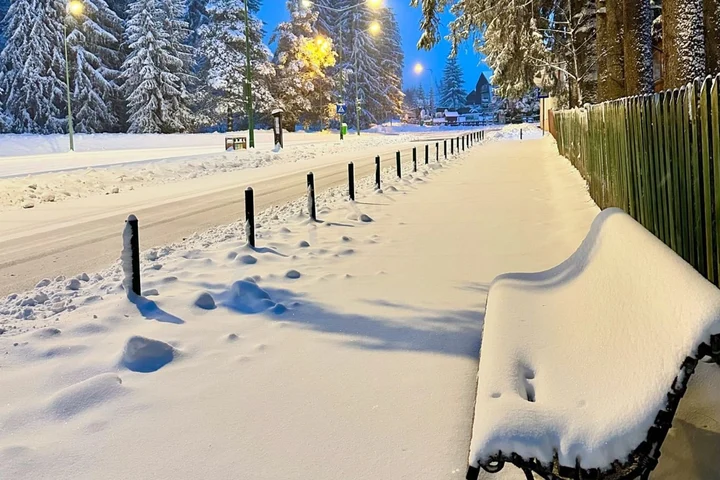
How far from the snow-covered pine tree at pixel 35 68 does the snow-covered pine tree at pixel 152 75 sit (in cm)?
511

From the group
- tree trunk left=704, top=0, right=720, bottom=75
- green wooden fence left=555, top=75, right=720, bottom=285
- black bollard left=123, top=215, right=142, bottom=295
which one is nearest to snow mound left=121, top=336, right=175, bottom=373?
black bollard left=123, top=215, right=142, bottom=295

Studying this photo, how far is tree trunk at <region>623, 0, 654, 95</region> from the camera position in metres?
14.2

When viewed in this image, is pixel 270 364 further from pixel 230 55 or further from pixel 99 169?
pixel 230 55

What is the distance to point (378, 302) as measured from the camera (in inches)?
239

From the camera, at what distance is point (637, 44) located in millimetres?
14375

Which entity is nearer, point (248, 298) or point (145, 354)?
point (145, 354)

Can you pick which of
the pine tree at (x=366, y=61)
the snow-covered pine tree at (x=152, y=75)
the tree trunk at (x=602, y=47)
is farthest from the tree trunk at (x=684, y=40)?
the pine tree at (x=366, y=61)

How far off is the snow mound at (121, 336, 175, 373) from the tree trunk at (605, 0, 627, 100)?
1406 cm

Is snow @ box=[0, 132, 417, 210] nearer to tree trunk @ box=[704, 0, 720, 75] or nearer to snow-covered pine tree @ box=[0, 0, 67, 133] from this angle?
snow-covered pine tree @ box=[0, 0, 67, 133]

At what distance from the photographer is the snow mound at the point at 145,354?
4.53m

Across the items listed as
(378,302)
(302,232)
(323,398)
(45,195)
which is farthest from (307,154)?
(323,398)

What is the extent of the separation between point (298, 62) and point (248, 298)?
203 ft

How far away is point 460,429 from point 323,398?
85 cm

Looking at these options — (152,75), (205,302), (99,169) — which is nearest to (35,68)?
(152,75)
